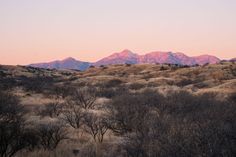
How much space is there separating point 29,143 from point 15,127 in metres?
0.99

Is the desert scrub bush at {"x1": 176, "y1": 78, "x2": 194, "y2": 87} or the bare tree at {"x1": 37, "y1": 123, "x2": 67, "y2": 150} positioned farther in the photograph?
the desert scrub bush at {"x1": 176, "y1": 78, "x2": 194, "y2": 87}

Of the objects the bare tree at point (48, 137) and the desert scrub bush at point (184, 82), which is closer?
the bare tree at point (48, 137)

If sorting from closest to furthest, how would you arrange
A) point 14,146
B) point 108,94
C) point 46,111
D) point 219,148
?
point 219,148 → point 14,146 → point 46,111 → point 108,94

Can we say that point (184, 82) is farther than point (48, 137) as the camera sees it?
Yes

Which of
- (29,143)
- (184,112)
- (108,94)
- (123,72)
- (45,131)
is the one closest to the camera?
(29,143)

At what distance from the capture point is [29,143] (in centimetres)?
1419

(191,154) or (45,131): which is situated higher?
(191,154)

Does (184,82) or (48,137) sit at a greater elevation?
(48,137)

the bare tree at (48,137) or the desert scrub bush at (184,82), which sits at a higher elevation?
the bare tree at (48,137)

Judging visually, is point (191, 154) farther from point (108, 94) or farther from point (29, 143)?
point (108, 94)

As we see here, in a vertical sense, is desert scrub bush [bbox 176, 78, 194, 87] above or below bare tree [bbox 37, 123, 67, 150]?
below

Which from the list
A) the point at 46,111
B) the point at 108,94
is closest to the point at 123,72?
the point at 108,94

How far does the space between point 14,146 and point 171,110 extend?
38.2 feet

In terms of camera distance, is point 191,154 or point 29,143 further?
point 29,143
